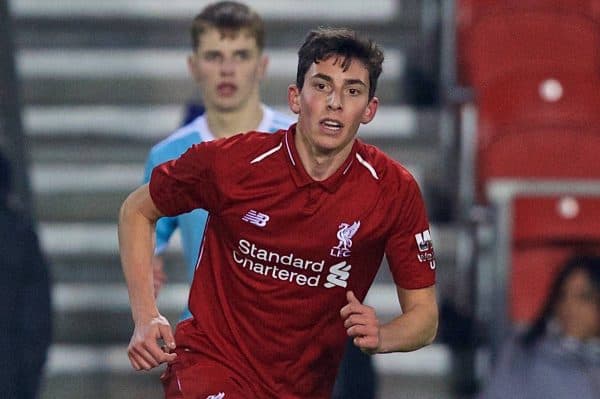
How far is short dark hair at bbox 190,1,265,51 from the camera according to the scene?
170 inches

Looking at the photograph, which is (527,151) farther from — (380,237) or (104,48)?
(380,237)

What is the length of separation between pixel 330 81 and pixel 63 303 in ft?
8.07

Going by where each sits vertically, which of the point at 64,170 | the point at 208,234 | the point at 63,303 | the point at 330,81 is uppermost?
the point at 330,81

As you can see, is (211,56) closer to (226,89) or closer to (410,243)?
(226,89)

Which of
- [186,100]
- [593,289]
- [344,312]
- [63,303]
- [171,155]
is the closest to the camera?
[344,312]

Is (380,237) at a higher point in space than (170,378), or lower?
higher

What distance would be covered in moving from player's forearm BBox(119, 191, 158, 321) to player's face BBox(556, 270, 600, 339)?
1964 millimetres

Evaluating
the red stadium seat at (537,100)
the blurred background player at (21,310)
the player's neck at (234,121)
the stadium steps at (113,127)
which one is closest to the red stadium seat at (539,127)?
the red stadium seat at (537,100)

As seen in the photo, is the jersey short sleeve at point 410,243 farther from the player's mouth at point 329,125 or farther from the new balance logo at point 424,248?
the player's mouth at point 329,125

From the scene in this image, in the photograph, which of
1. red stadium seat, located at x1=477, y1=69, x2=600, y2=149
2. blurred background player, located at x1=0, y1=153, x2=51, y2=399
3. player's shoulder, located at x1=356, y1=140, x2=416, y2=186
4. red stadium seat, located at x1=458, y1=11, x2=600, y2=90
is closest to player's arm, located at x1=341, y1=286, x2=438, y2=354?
player's shoulder, located at x1=356, y1=140, x2=416, y2=186

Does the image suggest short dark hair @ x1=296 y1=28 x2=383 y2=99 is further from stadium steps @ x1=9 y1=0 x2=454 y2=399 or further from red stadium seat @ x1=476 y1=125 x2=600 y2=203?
red stadium seat @ x1=476 y1=125 x2=600 y2=203

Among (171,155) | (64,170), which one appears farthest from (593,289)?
(64,170)

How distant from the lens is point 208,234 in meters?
3.25

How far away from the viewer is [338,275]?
3.16 m
